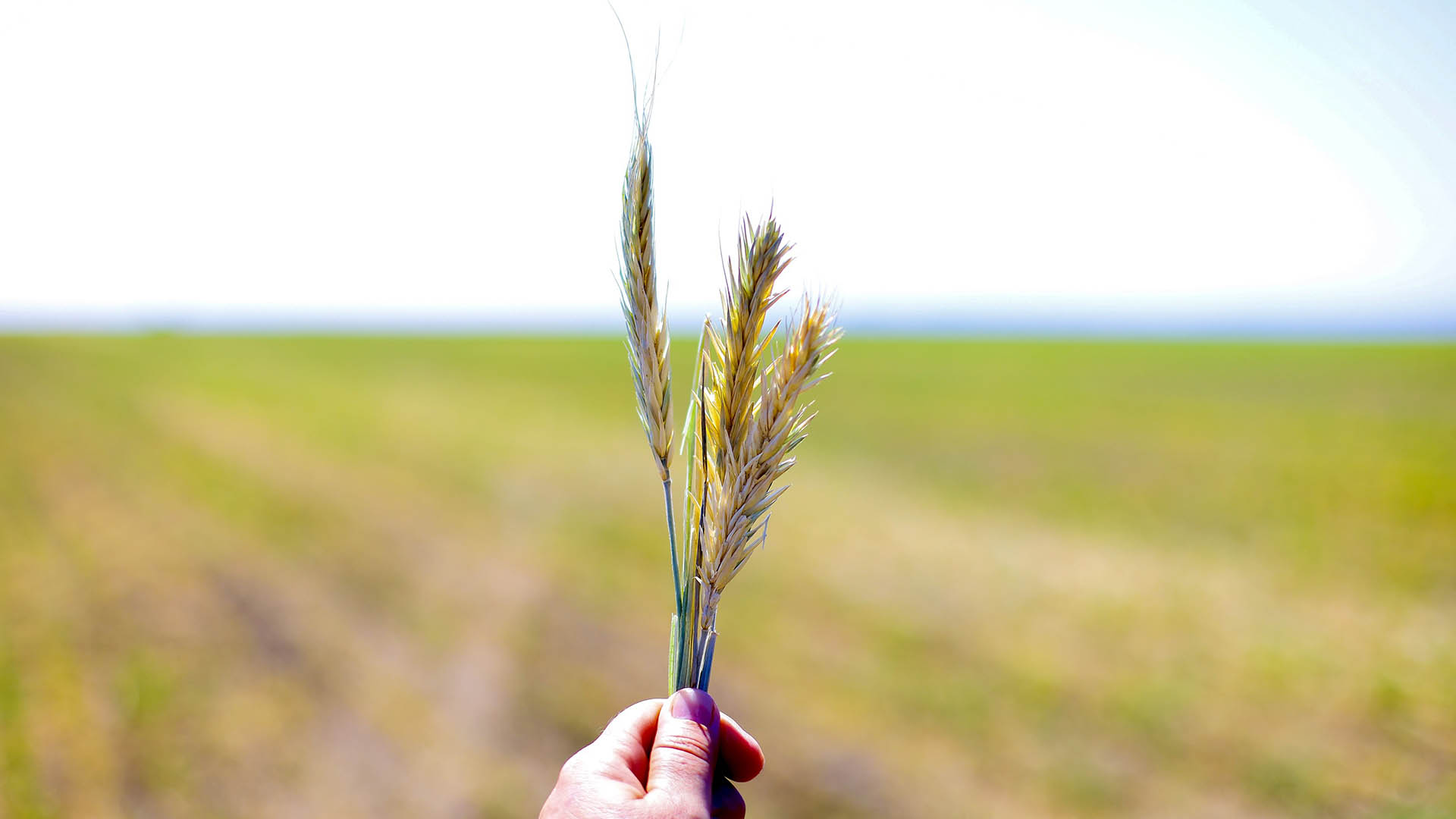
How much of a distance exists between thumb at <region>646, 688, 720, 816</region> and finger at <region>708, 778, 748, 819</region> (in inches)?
2.6

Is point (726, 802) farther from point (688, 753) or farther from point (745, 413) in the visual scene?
point (745, 413)

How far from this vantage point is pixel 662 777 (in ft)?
5.29

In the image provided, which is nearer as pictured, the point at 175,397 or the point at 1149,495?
the point at 1149,495

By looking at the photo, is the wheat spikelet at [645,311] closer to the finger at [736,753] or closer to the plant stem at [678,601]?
the plant stem at [678,601]

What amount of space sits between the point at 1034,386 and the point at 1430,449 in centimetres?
1917

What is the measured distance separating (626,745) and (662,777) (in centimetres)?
16

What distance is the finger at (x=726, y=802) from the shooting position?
1.67 meters

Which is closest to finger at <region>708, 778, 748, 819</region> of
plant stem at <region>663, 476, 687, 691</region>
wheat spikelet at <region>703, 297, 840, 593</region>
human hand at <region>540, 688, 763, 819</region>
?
human hand at <region>540, 688, 763, 819</region>

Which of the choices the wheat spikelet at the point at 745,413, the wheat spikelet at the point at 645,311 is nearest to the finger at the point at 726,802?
the wheat spikelet at the point at 745,413

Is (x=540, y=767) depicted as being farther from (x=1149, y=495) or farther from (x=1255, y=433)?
(x=1255, y=433)

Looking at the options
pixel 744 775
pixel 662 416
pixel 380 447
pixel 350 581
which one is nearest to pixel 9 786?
pixel 350 581

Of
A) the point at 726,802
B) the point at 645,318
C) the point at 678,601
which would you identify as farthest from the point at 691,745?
the point at 645,318

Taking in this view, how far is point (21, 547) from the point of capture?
33.8ft

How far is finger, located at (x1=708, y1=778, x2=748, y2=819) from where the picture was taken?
5.48ft
